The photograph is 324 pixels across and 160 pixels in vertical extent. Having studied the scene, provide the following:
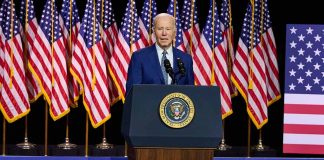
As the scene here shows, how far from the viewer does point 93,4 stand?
7844 millimetres

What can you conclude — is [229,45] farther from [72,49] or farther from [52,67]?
[52,67]

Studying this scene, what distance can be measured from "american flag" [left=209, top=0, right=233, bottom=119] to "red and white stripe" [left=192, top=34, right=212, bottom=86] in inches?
1.9

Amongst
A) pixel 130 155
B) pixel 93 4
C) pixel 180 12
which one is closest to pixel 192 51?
pixel 180 12

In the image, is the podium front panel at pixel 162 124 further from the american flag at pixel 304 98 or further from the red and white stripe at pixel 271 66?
the red and white stripe at pixel 271 66

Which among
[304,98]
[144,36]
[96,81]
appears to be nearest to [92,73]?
[96,81]

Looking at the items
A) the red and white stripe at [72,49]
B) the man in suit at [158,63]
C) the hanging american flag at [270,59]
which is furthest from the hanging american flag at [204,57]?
the man in suit at [158,63]

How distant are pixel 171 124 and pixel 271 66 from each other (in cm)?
451

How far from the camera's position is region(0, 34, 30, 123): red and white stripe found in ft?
24.9

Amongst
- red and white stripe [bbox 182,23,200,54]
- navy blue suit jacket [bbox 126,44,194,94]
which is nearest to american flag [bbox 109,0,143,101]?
red and white stripe [bbox 182,23,200,54]

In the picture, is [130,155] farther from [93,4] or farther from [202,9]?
[202,9]

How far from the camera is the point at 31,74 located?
7.93 meters

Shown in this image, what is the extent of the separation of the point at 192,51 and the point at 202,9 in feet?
2.54

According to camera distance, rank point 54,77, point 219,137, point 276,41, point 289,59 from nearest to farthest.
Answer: point 219,137
point 289,59
point 54,77
point 276,41

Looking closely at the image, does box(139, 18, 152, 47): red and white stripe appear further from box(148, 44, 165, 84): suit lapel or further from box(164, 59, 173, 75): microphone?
box(164, 59, 173, 75): microphone
